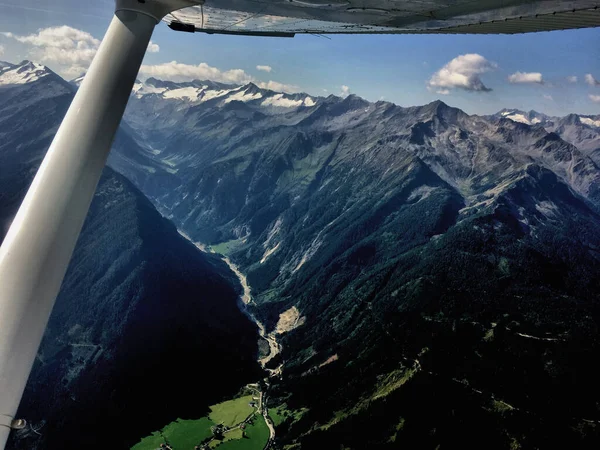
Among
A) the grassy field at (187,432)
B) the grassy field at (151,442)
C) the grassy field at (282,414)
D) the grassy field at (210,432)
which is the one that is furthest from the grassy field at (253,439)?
the grassy field at (151,442)

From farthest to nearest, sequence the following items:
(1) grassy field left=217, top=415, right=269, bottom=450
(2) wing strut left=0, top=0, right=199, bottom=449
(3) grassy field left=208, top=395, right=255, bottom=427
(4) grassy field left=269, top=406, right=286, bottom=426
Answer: (4) grassy field left=269, top=406, right=286, bottom=426, (3) grassy field left=208, top=395, right=255, bottom=427, (1) grassy field left=217, top=415, right=269, bottom=450, (2) wing strut left=0, top=0, right=199, bottom=449

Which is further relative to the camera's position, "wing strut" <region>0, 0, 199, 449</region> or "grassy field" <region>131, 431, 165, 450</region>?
"grassy field" <region>131, 431, 165, 450</region>

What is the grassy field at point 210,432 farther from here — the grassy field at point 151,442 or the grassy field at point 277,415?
the grassy field at point 277,415

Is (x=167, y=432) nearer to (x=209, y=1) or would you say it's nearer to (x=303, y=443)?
(x=303, y=443)

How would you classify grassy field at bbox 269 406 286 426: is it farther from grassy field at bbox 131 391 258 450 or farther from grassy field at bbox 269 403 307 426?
grassy field at bbox 131 391 258 450

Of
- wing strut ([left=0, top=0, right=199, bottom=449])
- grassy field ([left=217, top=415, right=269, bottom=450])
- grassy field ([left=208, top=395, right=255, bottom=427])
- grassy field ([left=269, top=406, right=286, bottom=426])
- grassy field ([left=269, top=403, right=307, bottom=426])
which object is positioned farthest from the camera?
grassy field ([left=269, top=403, right=307, bottom=426])

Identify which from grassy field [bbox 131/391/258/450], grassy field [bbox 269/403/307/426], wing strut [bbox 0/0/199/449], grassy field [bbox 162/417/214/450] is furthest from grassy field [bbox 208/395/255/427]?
wing strut [bbox 0/0/199/449]

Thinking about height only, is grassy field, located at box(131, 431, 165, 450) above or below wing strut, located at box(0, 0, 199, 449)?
below
